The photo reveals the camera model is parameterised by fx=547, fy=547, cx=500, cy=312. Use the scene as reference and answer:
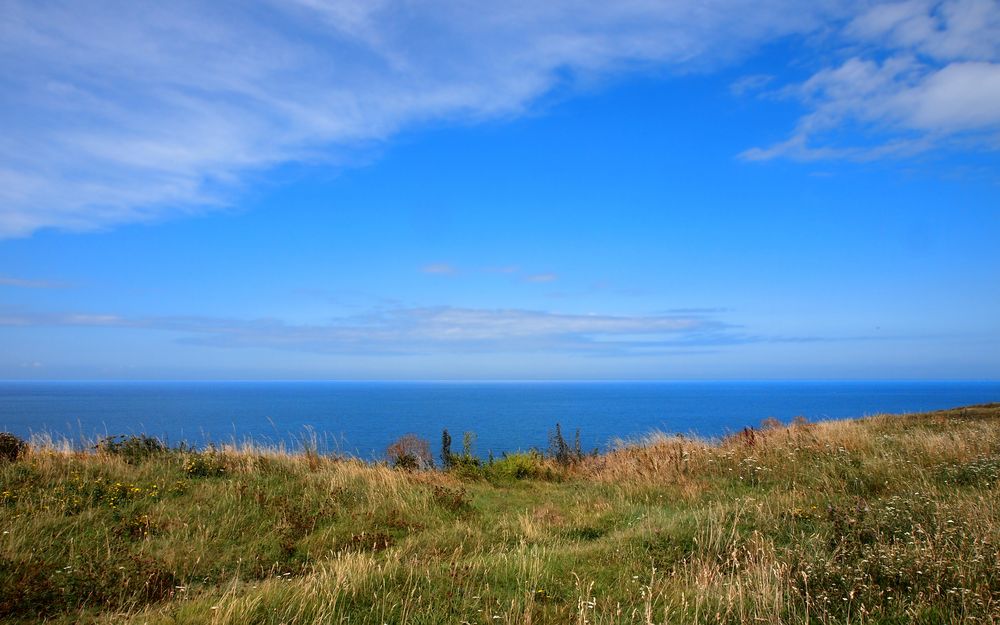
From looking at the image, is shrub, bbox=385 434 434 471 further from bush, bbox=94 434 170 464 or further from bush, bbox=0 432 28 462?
bush, bbox=0 432 28 462

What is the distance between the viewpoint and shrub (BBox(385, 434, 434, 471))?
16.4 meters

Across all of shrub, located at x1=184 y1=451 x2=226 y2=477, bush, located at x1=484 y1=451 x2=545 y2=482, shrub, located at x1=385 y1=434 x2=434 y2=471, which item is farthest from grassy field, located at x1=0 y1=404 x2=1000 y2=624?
shrub, located at x1=385 y1=434 x2=434 y2=471

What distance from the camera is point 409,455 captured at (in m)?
17.5

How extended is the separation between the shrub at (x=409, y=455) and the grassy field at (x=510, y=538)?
153 cm

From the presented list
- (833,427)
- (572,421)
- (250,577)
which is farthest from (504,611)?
(572,421)

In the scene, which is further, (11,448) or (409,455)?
(409,455)

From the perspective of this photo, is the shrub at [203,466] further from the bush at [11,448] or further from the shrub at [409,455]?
the shrub at [409,455]

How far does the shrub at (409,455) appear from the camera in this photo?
16.4 m

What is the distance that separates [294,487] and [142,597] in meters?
5.15

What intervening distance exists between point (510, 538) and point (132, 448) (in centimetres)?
994

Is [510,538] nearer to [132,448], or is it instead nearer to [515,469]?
[515,469]

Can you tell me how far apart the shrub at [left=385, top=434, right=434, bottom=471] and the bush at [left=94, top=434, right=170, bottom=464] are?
6.06 metres

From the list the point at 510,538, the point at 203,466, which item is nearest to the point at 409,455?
the point at 203,466

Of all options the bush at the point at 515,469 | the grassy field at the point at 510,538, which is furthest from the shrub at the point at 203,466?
the bush at the point at 515,469
